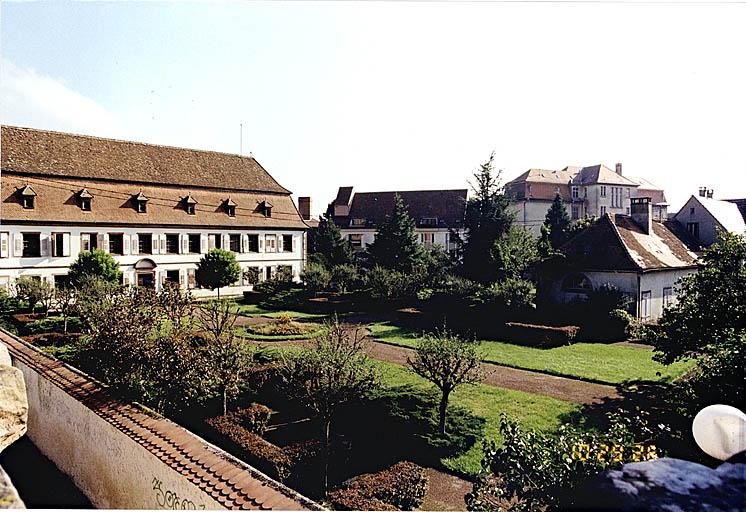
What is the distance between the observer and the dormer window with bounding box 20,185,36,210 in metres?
14.1

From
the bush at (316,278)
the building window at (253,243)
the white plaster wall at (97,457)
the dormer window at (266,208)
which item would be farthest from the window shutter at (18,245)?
the white plaster wall at (97,457)

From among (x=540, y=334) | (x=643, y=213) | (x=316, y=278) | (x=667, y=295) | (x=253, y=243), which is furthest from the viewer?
(x=253, y=243)

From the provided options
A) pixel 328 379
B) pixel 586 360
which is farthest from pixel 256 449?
pixel 586 360

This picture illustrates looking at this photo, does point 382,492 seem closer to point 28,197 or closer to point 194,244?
point 28,197

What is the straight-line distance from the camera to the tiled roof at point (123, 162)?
14664 millimetres

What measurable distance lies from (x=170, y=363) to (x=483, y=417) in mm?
3678

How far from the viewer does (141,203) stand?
16.4 m

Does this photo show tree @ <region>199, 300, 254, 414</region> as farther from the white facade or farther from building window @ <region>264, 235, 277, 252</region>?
building window @ <region>264, 235, 277, 252</region>

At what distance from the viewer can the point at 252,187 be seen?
18594 mm

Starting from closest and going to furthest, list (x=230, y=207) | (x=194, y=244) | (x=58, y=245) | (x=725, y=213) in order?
(x=725, y=213)
(x=58, y=245)
(x=194, y=244)
(x=230, y=207)

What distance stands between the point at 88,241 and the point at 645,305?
13.8 metres

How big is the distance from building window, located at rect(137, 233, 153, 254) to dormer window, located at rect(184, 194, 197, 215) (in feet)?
4.39

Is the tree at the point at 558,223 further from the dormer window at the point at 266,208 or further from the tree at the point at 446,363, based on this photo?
the dormer window at the point at 266,208

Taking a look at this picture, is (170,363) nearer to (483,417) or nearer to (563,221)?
(483,417)
